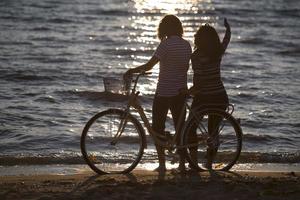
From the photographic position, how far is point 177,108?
8969 millimetres

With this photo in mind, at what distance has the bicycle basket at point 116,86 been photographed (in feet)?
28.6

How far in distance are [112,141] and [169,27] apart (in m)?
1.65

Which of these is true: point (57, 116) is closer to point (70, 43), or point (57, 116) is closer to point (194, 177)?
point (194, 177)

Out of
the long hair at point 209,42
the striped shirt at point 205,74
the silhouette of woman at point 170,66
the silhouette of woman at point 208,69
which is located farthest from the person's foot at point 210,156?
the long hair at point 209,42

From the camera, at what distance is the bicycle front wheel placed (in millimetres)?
8914

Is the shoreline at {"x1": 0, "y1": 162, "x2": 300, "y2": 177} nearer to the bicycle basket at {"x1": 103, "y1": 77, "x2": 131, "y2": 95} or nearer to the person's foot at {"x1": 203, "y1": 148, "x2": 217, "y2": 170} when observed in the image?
the person's foot at {"x1": 203, "y1": 148, "x2": 217, "y2": 170}

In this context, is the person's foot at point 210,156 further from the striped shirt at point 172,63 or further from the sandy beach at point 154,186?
the striped shirt at point 172,63

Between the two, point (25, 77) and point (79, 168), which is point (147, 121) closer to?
point (79, 168)

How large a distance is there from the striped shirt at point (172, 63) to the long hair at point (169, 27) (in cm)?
7

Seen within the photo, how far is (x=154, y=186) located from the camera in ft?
26.8

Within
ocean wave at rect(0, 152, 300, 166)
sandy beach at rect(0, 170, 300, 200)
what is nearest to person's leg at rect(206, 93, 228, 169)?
sandy beach at rect(0, 170, 300, 200)

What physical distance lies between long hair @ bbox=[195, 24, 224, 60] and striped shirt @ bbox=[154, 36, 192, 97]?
6.2 inches

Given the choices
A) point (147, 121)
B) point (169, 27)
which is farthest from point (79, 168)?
point (169, 27)

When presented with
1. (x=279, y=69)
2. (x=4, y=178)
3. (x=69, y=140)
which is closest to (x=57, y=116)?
(x=69, y=140)
